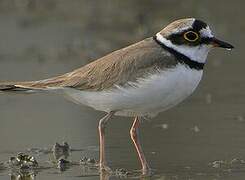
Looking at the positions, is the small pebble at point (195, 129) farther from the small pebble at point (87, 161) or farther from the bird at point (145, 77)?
the small pebble at point (87, 161)

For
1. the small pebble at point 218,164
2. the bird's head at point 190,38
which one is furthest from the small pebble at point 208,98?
the bird's head at point 190,38

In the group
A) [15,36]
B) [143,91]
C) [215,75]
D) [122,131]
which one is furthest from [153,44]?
[15,36]

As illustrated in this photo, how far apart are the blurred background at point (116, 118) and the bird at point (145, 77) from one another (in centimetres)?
63

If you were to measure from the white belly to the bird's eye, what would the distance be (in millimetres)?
344

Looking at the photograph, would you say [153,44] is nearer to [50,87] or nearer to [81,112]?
[50,87]

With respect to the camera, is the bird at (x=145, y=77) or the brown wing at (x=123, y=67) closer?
the bird at (x=145, y=77)

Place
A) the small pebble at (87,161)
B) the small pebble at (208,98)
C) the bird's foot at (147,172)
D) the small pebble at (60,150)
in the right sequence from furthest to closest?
the small pebble at (208,98), the small pebble at (60,150), the small pebble at (87,161), the bird's foot at (147,172)

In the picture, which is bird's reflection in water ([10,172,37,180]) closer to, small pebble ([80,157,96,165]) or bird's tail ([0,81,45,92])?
small pebble ([80,157,96,165])

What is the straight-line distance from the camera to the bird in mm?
8773

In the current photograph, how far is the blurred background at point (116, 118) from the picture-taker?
9.53m

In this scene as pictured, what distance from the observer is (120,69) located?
9.07 meters

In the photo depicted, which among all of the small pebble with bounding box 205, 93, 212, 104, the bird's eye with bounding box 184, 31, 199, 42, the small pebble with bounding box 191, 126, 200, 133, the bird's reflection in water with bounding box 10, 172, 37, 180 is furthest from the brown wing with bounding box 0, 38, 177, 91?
the small pebble with bounding box 205, 93, 212, 104

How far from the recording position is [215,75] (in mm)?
14578

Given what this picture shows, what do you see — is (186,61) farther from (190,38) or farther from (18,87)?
(18,87)
